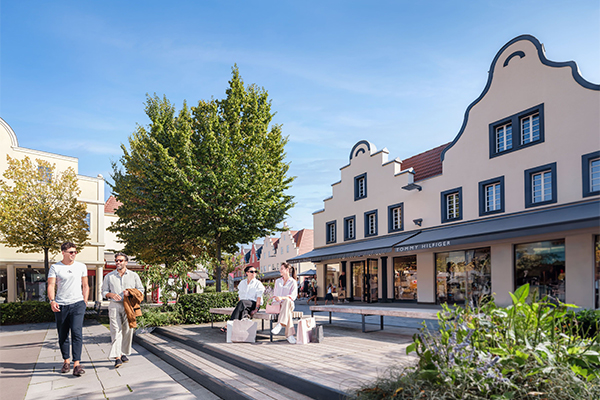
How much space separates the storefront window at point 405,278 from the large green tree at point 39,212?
51.1ft

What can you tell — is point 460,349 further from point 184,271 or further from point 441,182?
point 441,182

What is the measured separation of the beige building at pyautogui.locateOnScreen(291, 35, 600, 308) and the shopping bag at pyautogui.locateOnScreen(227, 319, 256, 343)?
10.1 metres

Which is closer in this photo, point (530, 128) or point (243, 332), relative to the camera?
point (243, 332)

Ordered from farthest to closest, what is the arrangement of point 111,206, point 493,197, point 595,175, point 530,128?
point 111,206 < point 493,197 < point 530,128 < point 595,175

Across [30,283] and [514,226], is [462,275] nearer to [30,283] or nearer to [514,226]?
[514,226]

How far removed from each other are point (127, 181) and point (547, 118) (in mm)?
17539

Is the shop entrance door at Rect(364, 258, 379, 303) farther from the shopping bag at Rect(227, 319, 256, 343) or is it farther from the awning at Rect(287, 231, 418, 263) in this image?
the shopping bag at Rect(227, 319, 256, 343)

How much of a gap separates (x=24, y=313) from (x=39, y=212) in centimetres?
423

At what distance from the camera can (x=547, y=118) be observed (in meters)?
14.7

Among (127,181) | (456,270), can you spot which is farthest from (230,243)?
(456,270)

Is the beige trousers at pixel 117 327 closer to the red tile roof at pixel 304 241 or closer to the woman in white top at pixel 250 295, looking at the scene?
the woman in white top at pixel 250 295

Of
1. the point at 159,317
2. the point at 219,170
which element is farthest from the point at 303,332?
the point at 219,170

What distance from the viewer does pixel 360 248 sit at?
71.9 feet

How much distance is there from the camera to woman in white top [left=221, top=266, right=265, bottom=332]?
8.41 metres
